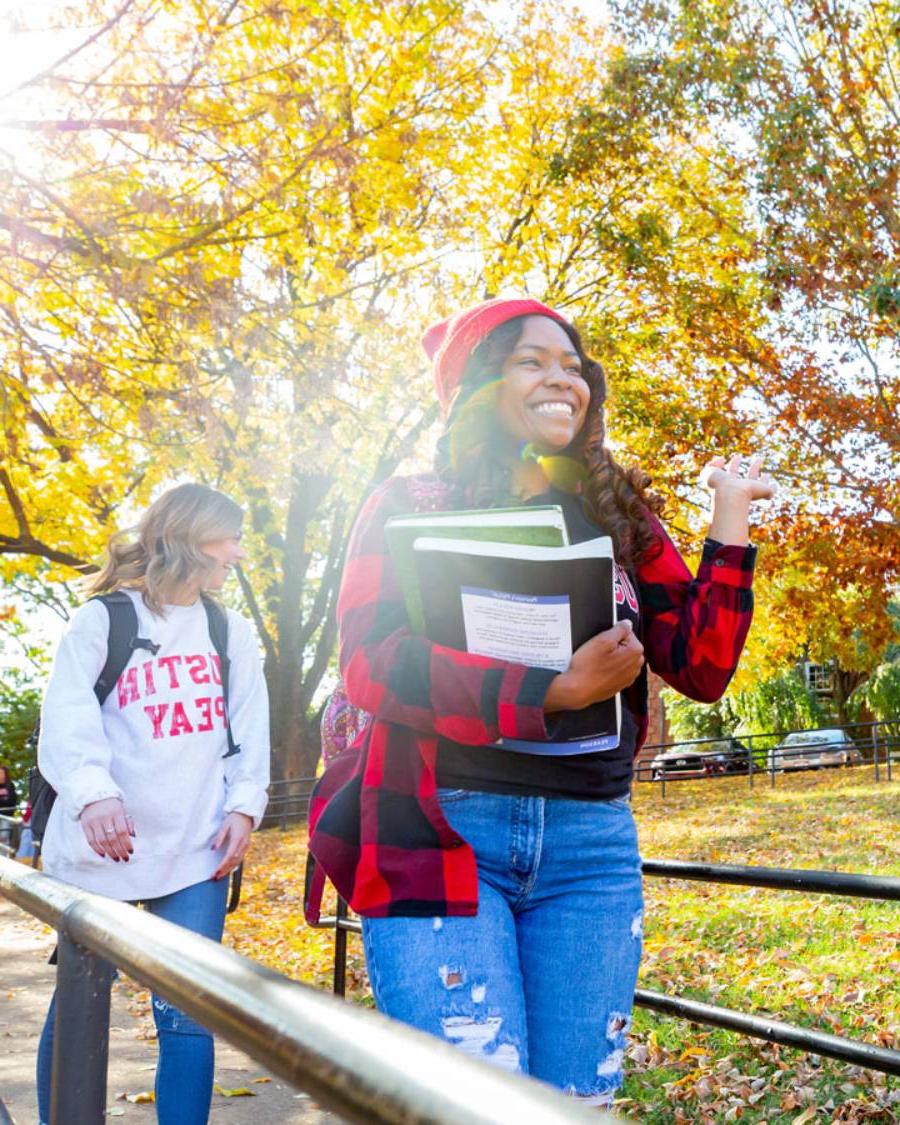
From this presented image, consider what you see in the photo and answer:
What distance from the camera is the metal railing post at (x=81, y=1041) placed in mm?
1434

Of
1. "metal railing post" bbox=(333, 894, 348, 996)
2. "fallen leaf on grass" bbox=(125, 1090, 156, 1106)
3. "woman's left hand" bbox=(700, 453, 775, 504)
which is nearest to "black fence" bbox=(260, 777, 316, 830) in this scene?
"metal railing post" bbox=(333, 894, 348, 996)

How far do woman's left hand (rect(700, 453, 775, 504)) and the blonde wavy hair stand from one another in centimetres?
166

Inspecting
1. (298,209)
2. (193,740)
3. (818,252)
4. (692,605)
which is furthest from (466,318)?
(818,252)

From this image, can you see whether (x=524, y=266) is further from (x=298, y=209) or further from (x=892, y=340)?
(x=298, y=209)

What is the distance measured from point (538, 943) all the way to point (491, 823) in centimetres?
22

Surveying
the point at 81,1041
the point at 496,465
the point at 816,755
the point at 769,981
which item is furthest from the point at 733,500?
the point at 816,755

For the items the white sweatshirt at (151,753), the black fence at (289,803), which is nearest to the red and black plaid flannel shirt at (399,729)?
the white sweatshirt at (151,753)

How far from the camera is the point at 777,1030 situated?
10.5ft

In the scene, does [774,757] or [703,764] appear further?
[703,764]

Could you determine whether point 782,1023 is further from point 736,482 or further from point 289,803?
point 289,803

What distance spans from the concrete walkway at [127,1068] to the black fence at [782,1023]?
1114mm

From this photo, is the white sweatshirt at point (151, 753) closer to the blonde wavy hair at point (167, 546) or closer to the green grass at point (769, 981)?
the blonde wavy hair at point (167, 546)

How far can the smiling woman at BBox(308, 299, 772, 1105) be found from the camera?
188cm

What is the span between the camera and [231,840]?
3.39 m
